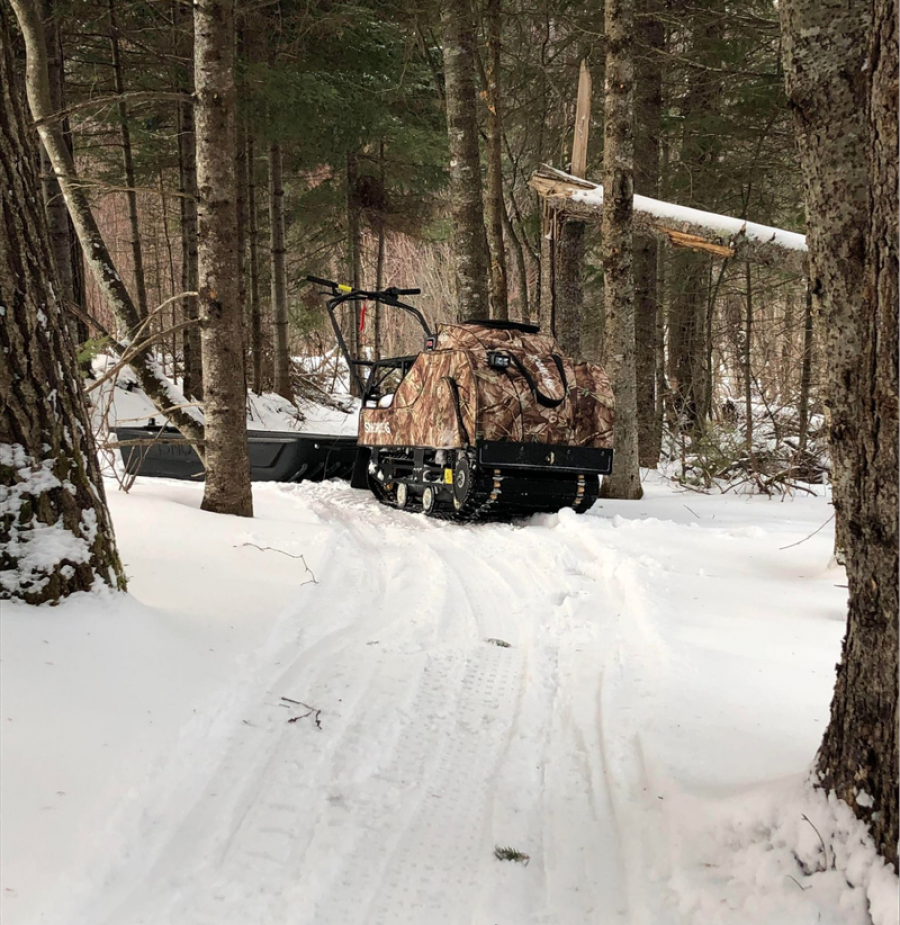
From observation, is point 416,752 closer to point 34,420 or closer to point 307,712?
point 307,712

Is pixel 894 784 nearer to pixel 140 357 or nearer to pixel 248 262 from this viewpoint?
pixel 140 357

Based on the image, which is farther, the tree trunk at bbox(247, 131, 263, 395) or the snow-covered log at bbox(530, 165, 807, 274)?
the tree trunk at bbox(247, 131, 263, 395)

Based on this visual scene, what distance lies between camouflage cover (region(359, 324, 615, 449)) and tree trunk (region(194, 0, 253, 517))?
5.54 feet

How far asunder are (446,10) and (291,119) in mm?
3487

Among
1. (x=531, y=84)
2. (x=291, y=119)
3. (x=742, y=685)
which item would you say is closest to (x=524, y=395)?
(x=742, y=685)

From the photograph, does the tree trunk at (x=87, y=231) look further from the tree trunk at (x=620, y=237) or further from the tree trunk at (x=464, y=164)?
the tree trunk at (x=620, y=237)

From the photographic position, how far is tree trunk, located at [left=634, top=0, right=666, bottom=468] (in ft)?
32.5

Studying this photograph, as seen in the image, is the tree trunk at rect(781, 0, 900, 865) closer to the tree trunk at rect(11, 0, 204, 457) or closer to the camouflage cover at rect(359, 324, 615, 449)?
the camouflage cover at rect(359, 324, 615, 449)

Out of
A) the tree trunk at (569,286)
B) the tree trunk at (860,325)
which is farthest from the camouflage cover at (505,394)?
the tree trunk at (860,325)

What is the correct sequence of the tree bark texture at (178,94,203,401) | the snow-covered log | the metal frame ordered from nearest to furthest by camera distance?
the snow-covered log
the metal frame
the tree bark texture at (178,94,203,401)

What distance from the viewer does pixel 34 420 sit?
111 inches

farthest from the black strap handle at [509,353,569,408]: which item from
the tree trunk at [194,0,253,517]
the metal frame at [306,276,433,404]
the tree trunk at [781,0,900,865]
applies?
the tree trunk at [781,0,900,865]

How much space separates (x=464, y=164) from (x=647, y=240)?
330cm

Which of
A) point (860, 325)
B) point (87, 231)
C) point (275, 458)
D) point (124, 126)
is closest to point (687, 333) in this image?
point (275, 458)
